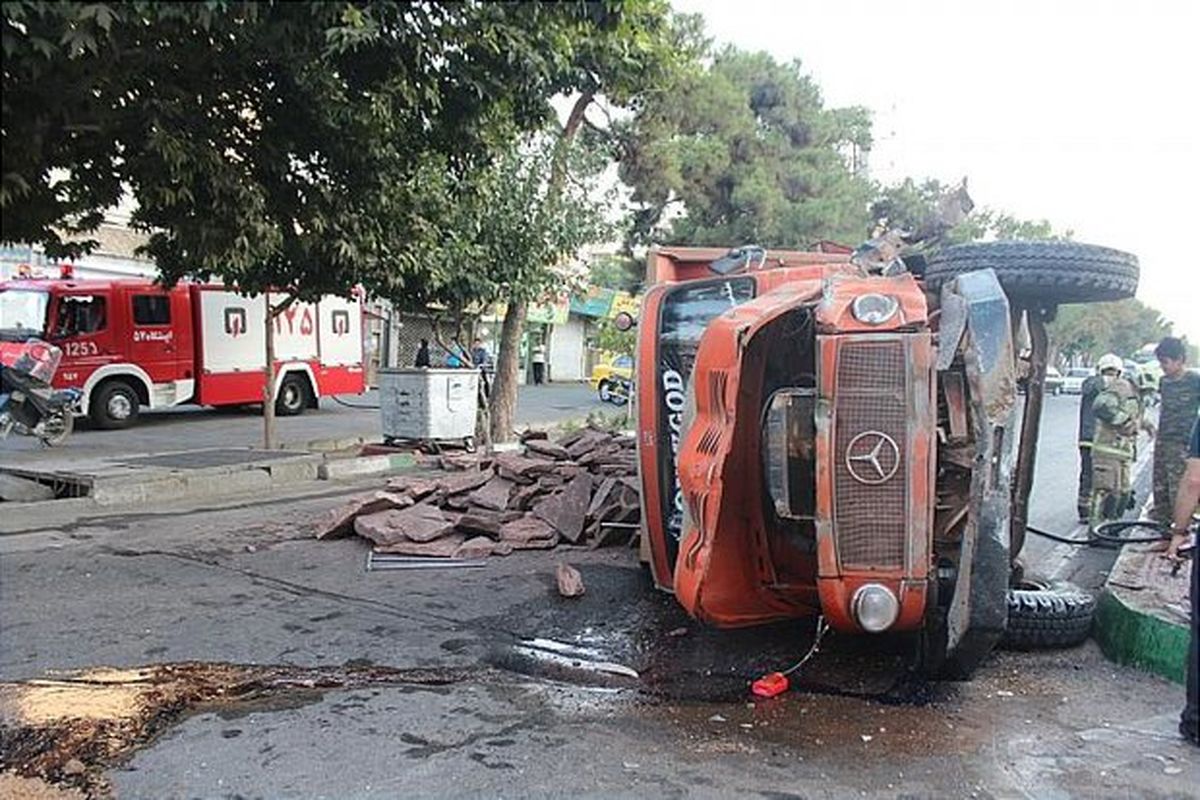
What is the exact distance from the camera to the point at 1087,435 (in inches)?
410

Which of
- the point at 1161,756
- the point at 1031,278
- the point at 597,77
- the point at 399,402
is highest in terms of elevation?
the point at 597,77

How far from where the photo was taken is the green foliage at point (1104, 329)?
64.3m

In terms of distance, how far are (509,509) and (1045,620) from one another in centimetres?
462

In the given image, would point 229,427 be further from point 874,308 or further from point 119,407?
point 874,308

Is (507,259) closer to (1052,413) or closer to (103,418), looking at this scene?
(103,418)

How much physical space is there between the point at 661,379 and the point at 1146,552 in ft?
13.4

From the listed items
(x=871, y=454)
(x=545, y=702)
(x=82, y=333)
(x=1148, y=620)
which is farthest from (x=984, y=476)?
(x=82, y=333)

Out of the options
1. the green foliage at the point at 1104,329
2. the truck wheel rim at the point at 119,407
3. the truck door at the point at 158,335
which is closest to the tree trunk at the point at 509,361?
the truck door at the point at 158,335

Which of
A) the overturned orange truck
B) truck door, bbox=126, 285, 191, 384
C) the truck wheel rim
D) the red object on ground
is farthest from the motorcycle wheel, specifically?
the red object on ground

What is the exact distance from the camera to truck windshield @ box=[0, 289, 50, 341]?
1806 cm

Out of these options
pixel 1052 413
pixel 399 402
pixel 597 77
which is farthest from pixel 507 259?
pixel 1052 413

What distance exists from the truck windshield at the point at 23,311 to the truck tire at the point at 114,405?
58.4 inches

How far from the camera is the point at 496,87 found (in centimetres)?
450

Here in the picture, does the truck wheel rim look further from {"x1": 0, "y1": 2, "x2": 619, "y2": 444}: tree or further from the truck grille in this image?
the truck grille
